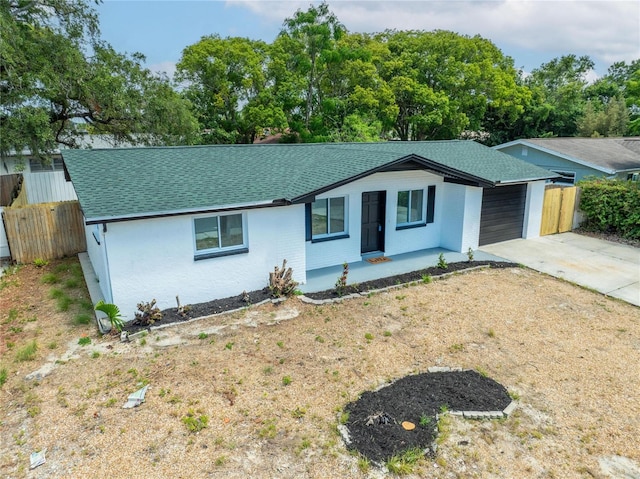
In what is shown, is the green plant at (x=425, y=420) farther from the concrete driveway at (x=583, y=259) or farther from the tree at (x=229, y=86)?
the tree at (x=229, y=86)

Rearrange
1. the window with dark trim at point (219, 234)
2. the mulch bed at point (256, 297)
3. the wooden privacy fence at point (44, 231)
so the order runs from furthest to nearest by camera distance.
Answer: the wooden privacy fence at point (44, 231), the window with dark trim at point (219, 234), the mulch bed at point (256, 297)

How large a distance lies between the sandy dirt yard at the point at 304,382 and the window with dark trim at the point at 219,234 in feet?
5.21

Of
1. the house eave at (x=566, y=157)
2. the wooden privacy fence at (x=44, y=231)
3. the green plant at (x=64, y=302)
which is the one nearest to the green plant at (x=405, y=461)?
the green plant at (x=64, y=302)

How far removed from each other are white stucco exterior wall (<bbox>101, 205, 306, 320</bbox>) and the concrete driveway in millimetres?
7693

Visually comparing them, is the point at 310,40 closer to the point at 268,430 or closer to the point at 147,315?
the point at 147,315

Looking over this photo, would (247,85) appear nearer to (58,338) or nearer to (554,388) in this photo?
(58,338)

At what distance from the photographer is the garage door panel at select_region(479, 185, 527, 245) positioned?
14906mm

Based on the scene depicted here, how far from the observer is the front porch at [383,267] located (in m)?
11.3

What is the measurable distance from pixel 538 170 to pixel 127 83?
702 inches

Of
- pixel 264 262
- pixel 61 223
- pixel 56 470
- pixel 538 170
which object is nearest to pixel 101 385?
pixel 56 470

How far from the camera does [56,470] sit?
16.4 feet

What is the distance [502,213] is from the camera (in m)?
15.4

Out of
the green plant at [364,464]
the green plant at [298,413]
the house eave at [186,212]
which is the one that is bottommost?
the green plant at [298,413]

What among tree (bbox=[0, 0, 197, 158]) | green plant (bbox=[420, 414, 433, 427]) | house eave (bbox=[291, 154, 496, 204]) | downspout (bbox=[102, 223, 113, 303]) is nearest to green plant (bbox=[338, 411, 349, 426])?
green plant (bbox=[420, 414, 433, 427])
